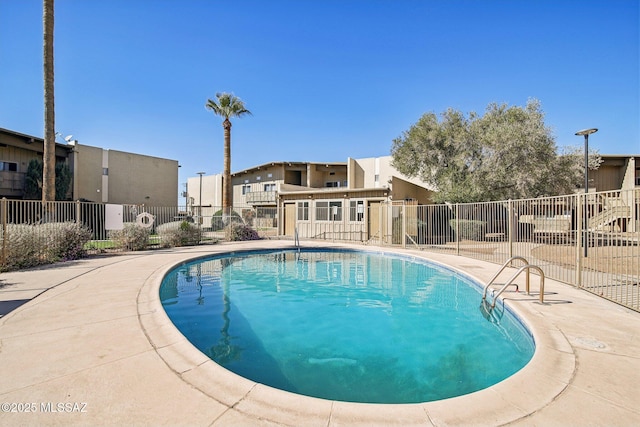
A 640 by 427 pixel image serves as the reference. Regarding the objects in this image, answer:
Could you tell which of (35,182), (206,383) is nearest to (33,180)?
(35,182)

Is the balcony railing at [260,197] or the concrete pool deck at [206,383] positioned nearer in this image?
the concrete pool deck at [206,383]

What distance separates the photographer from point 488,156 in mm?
18531

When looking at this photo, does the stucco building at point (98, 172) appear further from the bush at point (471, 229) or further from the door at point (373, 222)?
the bush at point (471, 229)

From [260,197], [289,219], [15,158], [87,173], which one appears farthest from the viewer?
[260,197]

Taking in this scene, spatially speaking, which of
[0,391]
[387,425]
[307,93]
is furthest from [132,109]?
[387,425]

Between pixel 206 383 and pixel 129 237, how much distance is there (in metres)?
13.0

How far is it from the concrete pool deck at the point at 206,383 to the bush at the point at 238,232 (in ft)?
45.7

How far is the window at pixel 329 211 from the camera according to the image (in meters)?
20.1

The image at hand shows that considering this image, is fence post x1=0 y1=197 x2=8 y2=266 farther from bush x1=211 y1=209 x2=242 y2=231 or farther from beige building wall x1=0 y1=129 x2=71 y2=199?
beige building wall x1=0 y1=129 x2=71 y2=199

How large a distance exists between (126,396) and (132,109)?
56.1 feet

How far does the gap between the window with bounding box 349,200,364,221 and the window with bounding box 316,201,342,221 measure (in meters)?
0.80

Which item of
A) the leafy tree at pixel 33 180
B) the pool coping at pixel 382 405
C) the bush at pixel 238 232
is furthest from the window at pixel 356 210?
the leafy tree at pixel 33 180

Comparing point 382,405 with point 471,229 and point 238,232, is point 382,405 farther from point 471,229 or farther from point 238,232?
point 238,232

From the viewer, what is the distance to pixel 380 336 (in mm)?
5262
